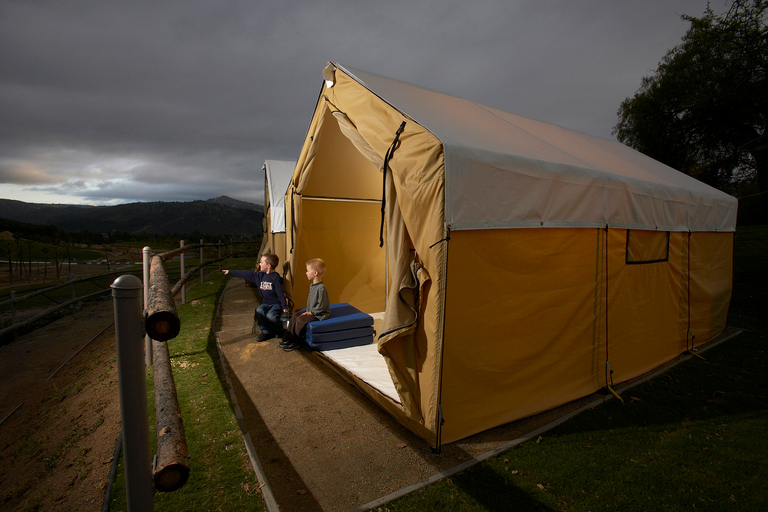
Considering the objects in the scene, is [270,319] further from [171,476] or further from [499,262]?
[171,476]

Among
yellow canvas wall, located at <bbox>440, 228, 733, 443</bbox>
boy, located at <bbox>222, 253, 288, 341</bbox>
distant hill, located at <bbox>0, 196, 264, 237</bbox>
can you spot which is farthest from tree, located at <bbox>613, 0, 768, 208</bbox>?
distant hill, located at <bbox>0, 196, 264, 237</bbox>

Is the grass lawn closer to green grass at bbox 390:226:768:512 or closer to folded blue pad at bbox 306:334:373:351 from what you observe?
green grass at bbox 390:226:768:512

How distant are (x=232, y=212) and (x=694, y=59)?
310 ft

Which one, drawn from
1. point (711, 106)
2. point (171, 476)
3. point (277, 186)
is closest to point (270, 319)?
point (171, 476)

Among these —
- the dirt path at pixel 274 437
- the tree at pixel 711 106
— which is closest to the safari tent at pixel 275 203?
the dirt path at pixel 274 437

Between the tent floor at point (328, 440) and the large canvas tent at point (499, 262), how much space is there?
13 centimetres

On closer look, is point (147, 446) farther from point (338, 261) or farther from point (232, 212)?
point (232, 212)

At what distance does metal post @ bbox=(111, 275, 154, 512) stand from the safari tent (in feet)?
21.2

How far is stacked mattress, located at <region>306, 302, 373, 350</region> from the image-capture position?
443 centimetres

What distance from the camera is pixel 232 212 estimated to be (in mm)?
92750

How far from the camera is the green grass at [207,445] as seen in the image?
2.10 metres

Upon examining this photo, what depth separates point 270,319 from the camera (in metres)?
5.11

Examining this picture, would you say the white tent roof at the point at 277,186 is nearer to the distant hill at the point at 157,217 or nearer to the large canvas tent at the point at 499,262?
the large canvas tent at the point at 499,262

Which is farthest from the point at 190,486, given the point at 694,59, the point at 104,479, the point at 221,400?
the point at 694,59
